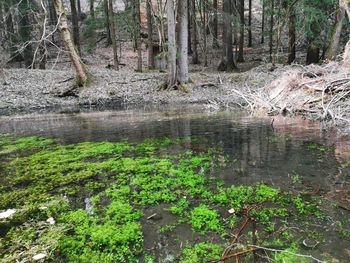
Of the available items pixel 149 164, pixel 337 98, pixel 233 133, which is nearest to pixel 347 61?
pixel 337 98

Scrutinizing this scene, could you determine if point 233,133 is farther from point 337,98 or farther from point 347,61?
point 347,61

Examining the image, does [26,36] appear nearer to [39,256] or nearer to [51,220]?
[51,220]

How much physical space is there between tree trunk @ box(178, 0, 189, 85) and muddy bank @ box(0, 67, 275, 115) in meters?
0.65

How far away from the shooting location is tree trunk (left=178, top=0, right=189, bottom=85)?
15.6 m

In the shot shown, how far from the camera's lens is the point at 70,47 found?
1524 cm

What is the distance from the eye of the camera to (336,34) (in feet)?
47.5

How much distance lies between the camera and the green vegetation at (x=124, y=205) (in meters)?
3.07

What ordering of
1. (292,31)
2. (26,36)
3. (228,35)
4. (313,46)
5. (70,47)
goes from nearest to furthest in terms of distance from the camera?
(70,47) < (313,46) < (292,31) < (228,35) < (26,36)

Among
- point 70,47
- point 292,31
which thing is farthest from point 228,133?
point 292,31

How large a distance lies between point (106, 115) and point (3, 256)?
9.23 meters

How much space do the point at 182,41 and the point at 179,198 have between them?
13114mm

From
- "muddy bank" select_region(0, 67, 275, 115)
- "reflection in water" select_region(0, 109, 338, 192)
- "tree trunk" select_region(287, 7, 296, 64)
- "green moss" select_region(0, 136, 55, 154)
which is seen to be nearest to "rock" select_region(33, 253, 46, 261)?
"reflection in water" select_region(0, 109, 338, 192)

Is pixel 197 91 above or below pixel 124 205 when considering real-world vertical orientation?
above

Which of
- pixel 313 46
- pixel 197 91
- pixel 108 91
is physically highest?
pixel 313 46
